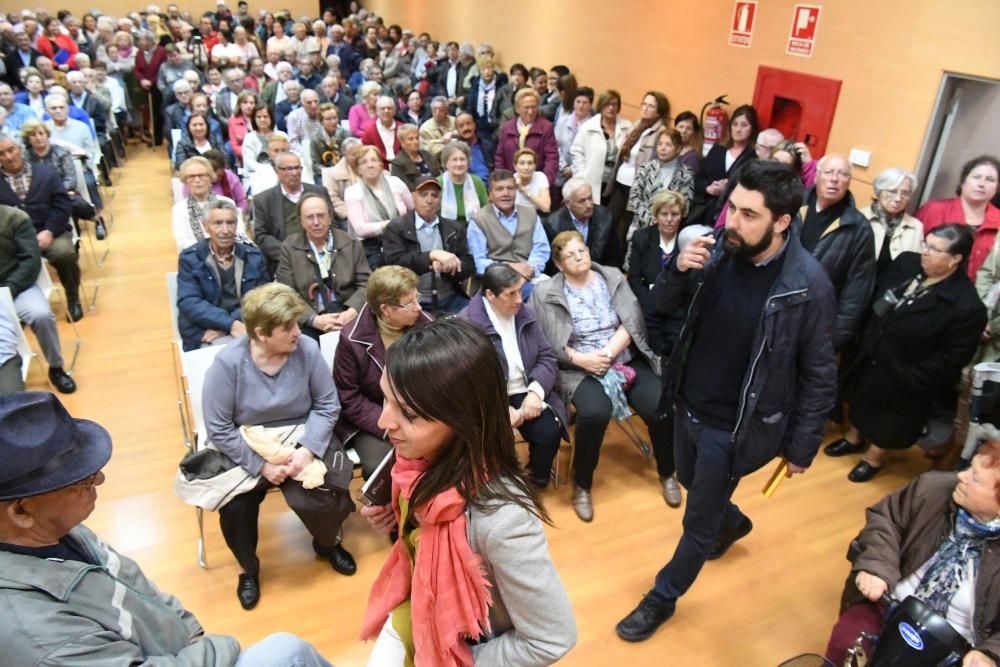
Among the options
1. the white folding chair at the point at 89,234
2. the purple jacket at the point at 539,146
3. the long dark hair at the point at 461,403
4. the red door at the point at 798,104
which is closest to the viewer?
the long dark hair at the point at 461,403

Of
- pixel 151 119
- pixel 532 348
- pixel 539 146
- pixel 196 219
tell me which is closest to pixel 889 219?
pixel 532 348

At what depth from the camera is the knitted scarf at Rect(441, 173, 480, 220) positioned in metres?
4.79

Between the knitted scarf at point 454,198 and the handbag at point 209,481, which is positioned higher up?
the knitted scarf at point 454,198

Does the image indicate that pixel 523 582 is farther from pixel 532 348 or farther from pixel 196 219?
pixel 196 219

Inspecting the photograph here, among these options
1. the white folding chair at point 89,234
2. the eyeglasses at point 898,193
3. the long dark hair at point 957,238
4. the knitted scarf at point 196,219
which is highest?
the eyeglasses at point 898,193

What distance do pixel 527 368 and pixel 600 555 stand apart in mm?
959

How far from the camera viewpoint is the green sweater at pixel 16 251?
13.0 ft

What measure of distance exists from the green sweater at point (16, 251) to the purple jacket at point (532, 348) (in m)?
2.82

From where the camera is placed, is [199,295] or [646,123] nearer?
[199,295]

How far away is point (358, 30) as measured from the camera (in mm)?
12328

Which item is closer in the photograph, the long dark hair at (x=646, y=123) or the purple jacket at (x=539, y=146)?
the long dark hair at (x=646, y=123)

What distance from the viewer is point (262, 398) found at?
9.05 ft

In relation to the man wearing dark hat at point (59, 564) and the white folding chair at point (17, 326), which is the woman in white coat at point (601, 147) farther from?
the man wearing dark hat at point (59, 564)

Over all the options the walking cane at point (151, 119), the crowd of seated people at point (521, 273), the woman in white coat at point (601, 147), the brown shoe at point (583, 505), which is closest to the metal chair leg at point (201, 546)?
the crowd of seated people at point (521, 273)
